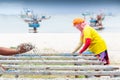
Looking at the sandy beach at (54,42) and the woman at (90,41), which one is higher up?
the sandy beach at (54,42)

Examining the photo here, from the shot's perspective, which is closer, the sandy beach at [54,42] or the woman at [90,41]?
the woman at [90,41]

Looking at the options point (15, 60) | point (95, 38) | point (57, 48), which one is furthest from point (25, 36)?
point (15, 60)

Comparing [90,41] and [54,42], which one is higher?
[54,42]

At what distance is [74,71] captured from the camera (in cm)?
599

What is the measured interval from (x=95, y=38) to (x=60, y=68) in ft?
6.88

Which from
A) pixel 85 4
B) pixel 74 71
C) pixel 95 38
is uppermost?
pixel 85 4

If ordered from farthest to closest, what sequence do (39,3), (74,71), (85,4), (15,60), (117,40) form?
(39,3) → (85,4) → (117,40) → (15,60) → (74,71)

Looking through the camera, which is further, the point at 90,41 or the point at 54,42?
the point at 54,42

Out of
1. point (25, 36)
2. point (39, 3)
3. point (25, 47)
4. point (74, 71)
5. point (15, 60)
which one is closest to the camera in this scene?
point (25, 47)

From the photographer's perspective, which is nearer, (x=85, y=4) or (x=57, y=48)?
(x=57, y=48)

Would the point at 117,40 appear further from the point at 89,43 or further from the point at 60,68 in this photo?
the point at 60,68

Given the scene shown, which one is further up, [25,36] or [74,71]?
[25,36]

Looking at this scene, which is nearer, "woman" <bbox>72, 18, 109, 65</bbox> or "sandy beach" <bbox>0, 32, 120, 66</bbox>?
"woman" <bbox>72, 18, 109, 65</bbox>

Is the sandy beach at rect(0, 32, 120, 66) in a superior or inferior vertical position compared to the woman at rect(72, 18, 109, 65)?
superior
